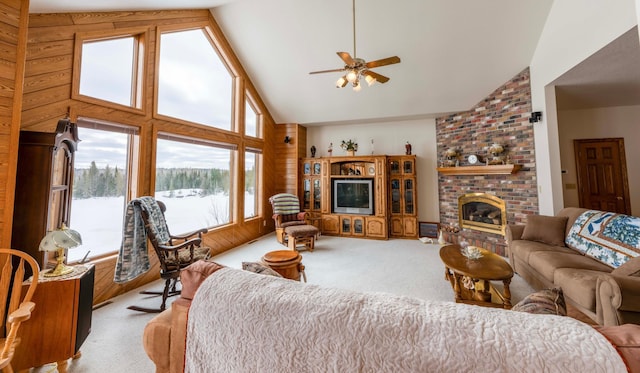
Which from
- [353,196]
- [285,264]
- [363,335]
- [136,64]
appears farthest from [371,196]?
[136,64]

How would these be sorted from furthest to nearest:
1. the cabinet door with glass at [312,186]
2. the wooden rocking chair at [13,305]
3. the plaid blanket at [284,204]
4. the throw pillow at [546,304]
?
the cabinet door with glass at [312,186]
the plaid blanket at [284,204]
the wooden rocking chair at [13,305]
the throw pillow at [546,304]

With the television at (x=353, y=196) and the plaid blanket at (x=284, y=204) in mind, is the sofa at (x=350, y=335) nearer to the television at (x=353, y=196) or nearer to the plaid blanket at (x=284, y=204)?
the plaid blanket at (x=284, y=204)

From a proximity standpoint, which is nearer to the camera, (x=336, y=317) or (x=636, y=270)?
→ (x=336, y=317)

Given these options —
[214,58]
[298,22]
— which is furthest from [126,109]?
[298,22]

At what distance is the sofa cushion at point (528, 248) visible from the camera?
8.79 ft

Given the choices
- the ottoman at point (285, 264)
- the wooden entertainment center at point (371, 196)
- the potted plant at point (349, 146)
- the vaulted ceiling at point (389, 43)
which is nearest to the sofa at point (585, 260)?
the wooden entertainment center at point (371, 196)

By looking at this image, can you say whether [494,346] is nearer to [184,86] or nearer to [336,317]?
[336,317]

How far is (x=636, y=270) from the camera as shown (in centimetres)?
166

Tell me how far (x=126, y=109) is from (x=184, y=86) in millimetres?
1132

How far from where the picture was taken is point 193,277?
1.14m

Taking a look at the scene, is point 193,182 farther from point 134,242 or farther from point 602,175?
point 602,175

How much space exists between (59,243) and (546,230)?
501cm

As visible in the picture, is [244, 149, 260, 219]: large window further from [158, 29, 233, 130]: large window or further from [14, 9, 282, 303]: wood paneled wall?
[158, 29, 233, 130]: large window

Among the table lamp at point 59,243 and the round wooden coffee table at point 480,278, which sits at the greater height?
the table lamp at point 59,243
